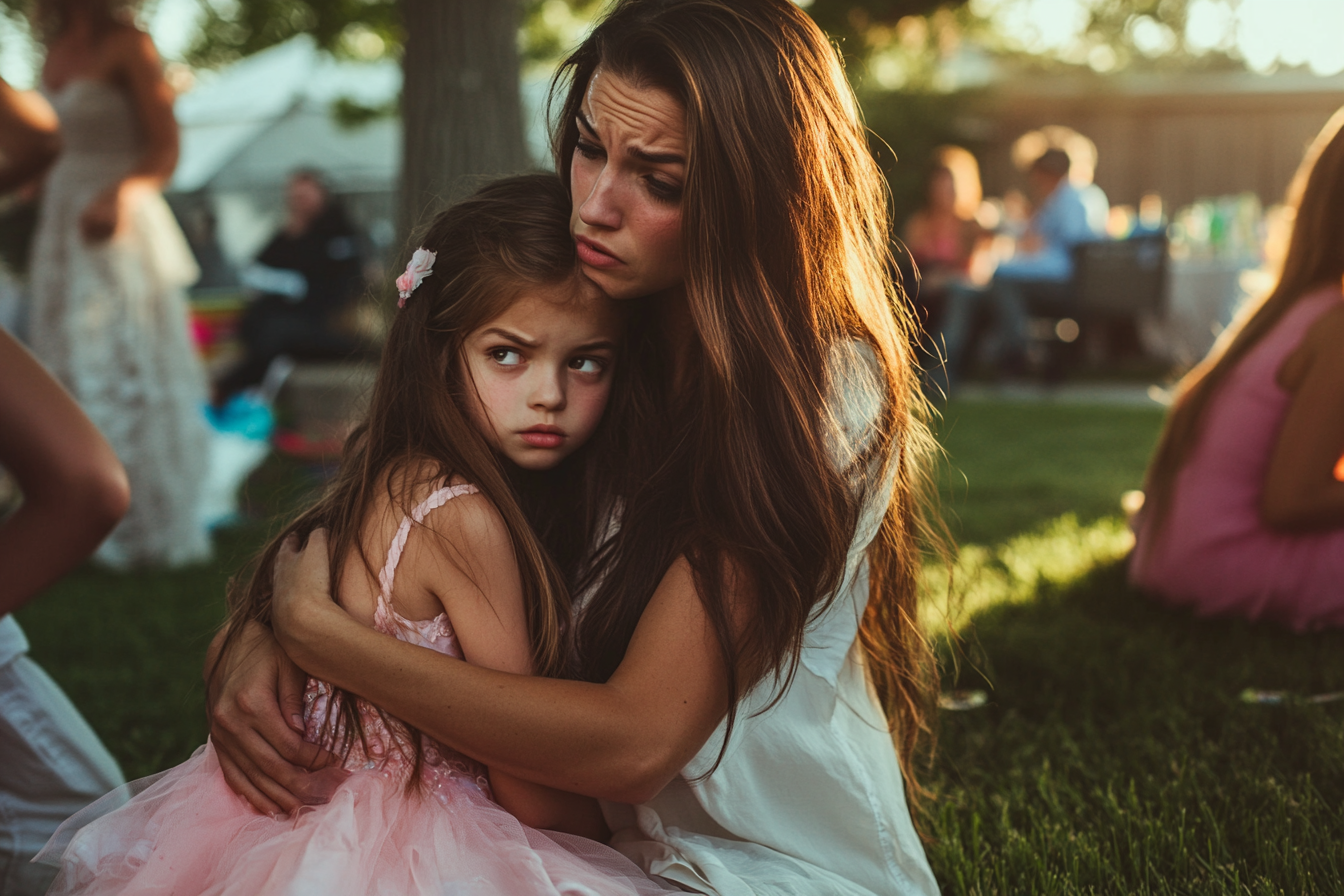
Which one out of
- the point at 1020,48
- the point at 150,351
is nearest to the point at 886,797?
the point at 150,351

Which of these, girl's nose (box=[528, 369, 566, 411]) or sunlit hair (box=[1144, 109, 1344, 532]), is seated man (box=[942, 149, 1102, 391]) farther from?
girl's nose (box=[528, 369, 566, 411])

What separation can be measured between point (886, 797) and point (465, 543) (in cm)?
69

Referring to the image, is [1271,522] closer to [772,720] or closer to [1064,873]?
[1064,873]

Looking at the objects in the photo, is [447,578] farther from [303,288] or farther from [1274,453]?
[303,288]

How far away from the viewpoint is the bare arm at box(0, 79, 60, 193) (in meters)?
3.25

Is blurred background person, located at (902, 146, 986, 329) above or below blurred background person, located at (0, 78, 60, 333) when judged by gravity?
below

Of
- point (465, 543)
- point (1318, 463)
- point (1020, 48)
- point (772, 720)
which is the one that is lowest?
point (1020, 48)

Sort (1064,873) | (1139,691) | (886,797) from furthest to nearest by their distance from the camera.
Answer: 1. (1139,691)
2. (1064,873)
3. (886,797)

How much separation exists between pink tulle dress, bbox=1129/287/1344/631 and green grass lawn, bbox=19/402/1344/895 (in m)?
0.08

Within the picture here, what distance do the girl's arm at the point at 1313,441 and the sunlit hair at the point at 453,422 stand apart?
206 centimetres

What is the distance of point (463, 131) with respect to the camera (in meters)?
4.25

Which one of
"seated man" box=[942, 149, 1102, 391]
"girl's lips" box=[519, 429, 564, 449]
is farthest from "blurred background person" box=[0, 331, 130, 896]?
"seated man" box=[942, 149, 1102, 391]

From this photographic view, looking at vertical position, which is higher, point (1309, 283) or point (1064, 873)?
point (1309, 283)

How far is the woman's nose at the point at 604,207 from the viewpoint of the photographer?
1459 millimetres
